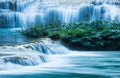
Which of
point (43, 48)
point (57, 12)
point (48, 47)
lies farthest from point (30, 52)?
point (57, 12)

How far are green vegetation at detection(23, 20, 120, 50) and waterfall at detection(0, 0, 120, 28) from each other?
34.5 ft

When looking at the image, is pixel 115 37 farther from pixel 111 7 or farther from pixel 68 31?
pixel 111 7

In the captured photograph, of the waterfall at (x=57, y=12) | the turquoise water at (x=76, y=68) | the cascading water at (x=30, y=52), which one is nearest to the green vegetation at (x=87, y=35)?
the cascading water at (x=30, y=52)

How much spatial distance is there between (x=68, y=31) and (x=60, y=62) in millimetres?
5928

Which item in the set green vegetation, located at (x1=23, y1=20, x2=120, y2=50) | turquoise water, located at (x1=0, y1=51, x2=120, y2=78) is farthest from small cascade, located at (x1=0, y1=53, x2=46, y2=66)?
green vegetation, located at (x1=23, y1=20, x2=120, y2=50)

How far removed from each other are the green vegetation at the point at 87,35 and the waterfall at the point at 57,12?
10.5 meters

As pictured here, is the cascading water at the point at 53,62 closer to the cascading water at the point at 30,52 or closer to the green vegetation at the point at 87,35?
the cascading water at the point at 30,52

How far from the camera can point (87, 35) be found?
2548cm

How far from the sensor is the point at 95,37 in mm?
25328

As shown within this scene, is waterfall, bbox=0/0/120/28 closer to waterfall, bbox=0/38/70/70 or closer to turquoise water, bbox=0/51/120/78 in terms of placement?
waterfall, bbox=0/38/70/70

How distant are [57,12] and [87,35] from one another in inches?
569

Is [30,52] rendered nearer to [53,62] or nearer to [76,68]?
[53,62]

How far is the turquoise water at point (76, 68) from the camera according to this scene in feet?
55.0

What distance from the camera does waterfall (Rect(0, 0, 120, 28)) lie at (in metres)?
38.7
